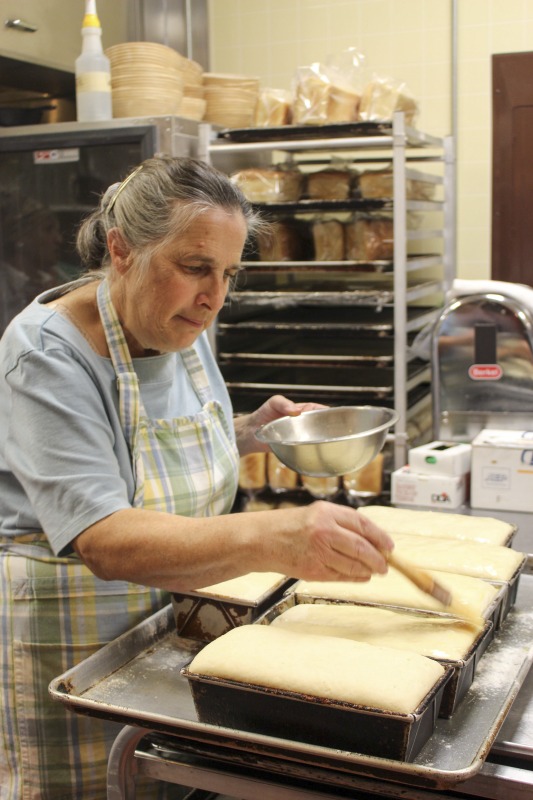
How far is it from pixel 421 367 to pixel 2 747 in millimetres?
2197

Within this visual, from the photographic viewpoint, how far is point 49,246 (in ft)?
11.0

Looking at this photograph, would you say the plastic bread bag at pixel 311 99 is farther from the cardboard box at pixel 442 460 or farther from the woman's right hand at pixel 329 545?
the woman's right hand at pixel 329 545

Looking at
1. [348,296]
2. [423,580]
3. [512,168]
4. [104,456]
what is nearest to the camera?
[423,580]

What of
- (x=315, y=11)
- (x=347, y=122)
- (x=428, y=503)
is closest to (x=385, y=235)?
(x=347, y=122)

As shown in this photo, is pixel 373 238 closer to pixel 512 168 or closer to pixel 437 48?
pixel 512 168

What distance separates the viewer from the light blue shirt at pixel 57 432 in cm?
135

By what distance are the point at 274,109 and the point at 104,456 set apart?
2.17 meters

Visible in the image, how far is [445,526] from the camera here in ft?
5.65

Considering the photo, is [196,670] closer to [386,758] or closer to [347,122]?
[386,758]

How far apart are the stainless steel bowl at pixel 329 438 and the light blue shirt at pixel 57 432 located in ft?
0.93

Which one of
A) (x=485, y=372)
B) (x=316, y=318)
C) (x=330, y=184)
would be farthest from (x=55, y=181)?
(x=485, y=372)

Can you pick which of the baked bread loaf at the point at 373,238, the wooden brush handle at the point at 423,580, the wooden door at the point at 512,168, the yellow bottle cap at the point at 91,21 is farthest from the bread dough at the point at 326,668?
the wooden door at the point at 512,168

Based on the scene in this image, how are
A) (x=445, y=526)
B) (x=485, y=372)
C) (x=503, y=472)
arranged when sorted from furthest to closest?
(x=485, y=372) → (x=503, y=472) → (x=445, y=526)

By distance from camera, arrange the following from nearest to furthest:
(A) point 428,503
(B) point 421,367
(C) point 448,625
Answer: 1. (C) point 448,625
2. (A) point 428,503
3. (B) point 421,367
